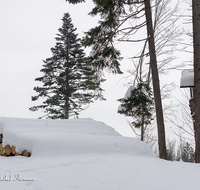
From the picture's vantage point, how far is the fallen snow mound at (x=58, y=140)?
16.1 feet

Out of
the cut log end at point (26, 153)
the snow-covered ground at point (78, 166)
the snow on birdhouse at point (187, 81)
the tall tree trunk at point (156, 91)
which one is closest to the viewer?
the snow-covered ground at point (78, 166)

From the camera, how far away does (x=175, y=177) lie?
3.21m

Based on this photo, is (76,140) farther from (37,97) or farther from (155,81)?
(37,97)

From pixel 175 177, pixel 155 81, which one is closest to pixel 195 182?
pixel 175 177

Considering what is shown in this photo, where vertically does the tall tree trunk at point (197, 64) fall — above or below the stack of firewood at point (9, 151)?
above

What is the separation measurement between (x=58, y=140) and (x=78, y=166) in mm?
1530

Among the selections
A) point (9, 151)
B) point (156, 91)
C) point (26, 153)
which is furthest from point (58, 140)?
point (156, 91)

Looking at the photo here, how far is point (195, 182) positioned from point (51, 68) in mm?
15691

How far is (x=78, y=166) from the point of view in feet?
12.5

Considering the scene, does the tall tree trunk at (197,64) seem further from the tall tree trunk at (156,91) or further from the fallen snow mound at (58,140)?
the fallen snow mound at (58,140)

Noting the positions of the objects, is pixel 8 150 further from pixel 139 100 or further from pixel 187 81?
pixel 187 81

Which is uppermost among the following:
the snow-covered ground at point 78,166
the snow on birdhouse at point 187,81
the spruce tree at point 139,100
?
the snow on birdhouse at point 187,81

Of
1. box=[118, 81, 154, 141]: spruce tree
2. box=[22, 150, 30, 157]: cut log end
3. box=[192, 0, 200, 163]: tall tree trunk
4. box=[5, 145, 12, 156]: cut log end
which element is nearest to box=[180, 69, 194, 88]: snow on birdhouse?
box=[118, 81, 154, 141]: spruce tree

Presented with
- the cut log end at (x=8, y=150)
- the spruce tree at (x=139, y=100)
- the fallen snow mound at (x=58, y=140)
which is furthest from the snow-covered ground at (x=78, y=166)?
the spruce tree at (x=139, y=100)
